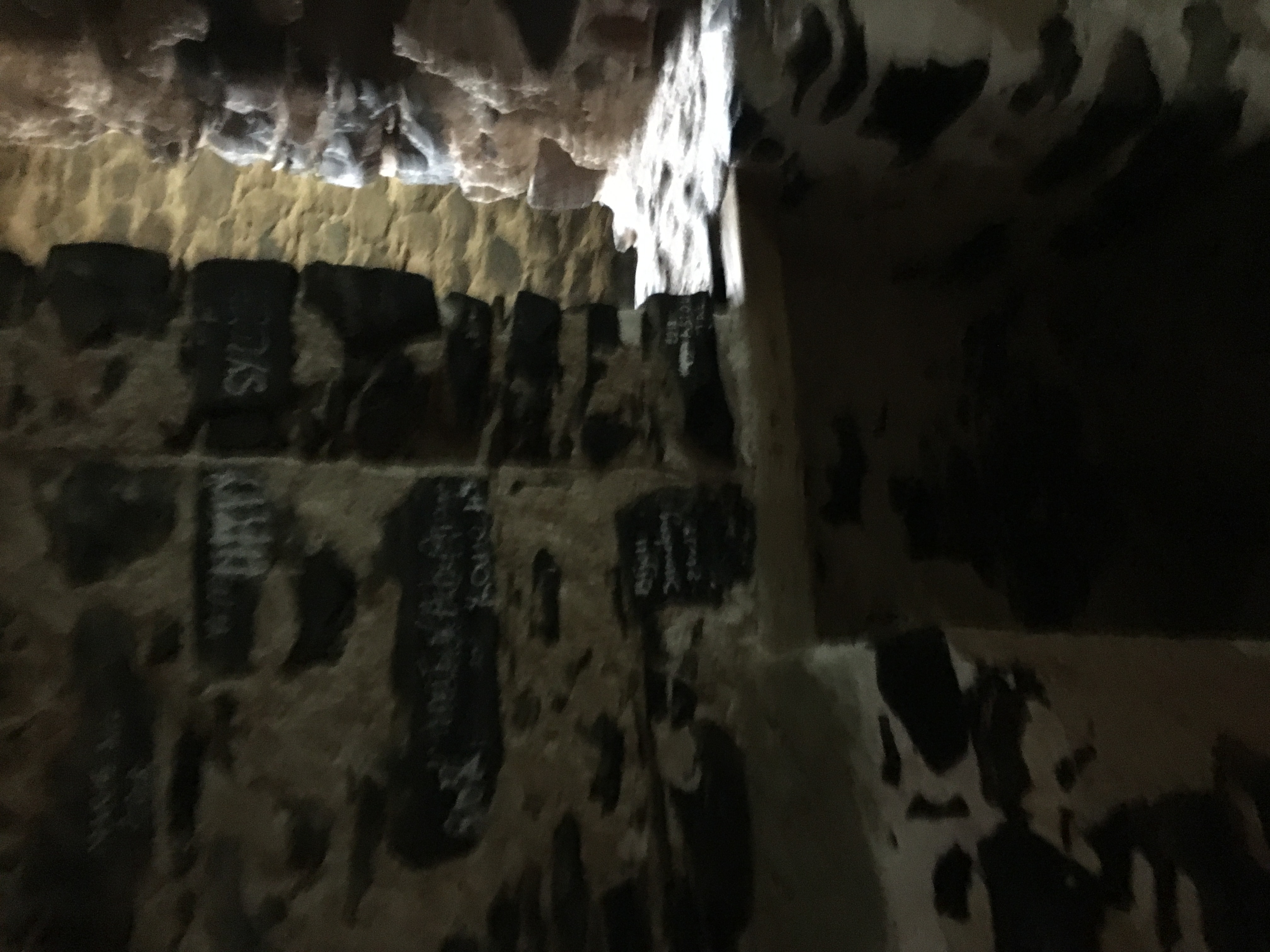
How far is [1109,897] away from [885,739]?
15cm

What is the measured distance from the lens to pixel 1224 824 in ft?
1.84

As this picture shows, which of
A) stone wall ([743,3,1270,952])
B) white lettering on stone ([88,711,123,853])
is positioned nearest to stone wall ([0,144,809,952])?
white lettering on stone ([88,711,123,853])

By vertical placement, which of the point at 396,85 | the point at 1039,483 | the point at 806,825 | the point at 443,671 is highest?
the point at 396,85

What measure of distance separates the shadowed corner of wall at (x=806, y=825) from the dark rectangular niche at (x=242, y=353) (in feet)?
1.28

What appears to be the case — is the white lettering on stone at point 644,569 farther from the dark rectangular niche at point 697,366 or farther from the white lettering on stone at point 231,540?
the white lettering on stone at point 231,540

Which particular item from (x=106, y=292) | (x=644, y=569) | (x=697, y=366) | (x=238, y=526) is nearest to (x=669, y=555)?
(x=644, y=569)

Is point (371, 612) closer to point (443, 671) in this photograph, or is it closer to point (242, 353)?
point (443, 671)

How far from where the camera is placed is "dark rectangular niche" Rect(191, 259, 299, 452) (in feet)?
2.06

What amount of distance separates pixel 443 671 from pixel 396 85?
54 centimetres

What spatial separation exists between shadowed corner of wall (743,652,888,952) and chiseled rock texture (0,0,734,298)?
14.2 inches

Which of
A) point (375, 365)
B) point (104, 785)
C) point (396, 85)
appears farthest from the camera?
point (396, 85)

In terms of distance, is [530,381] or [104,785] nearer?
[104,785]

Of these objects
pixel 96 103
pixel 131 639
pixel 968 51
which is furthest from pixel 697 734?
pixel 96 103

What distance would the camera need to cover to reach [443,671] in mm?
628
